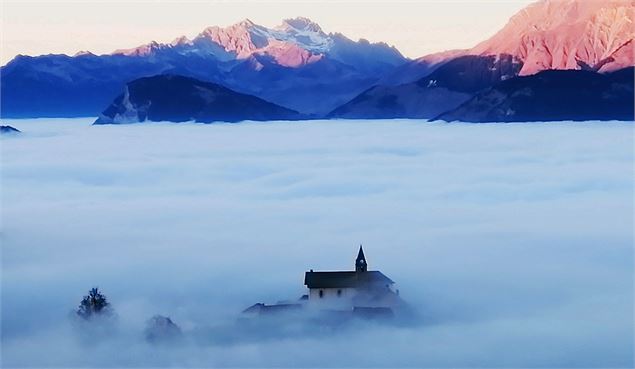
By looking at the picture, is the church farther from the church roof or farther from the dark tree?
the dark tree

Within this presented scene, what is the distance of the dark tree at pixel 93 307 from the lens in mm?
65750

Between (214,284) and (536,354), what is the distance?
3293 centimetres

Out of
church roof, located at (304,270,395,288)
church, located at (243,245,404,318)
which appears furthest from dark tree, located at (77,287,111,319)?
church roof, located at (304,270,395,288)

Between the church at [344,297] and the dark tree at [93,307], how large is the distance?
39.8 feet

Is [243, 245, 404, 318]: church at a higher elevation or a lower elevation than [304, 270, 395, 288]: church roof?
lower

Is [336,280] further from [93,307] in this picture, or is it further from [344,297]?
[93,307]

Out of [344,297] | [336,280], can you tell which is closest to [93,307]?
[336,280]

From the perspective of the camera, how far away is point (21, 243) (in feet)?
362

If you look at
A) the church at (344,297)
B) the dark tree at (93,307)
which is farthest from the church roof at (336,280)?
the dark tree at (93,307)

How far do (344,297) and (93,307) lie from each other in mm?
19797

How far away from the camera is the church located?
58031 mm

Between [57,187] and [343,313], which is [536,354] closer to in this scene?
[343,313]

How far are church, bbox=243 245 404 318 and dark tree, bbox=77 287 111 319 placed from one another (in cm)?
1213

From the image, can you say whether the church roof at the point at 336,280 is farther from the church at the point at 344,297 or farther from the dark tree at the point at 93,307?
the dark tree at the point at 93,307
